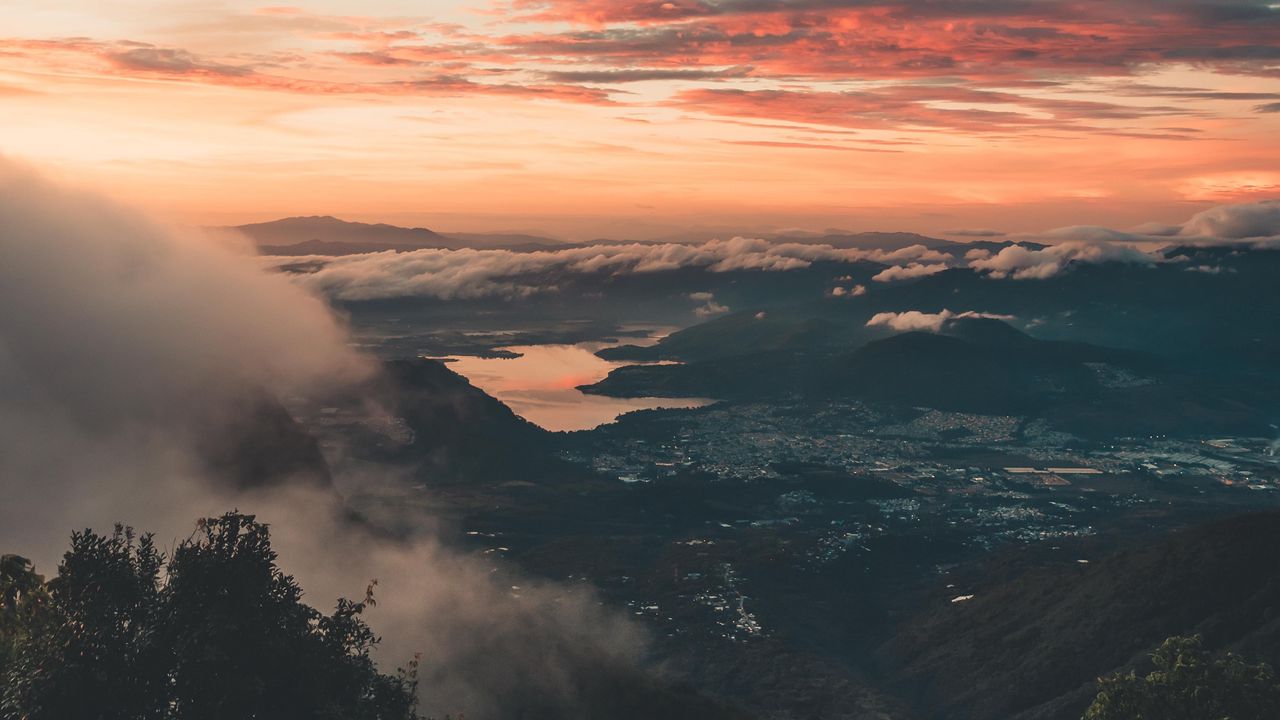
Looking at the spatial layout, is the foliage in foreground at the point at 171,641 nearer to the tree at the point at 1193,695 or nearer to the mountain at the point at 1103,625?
the tree at the point at 1193,695

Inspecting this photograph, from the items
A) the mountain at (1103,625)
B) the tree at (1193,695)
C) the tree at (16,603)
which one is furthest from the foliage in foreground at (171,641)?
the mountain at (1103,625)

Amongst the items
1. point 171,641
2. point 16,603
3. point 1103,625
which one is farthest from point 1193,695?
point 1103,625

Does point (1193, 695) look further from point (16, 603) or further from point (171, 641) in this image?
point (16, 603)

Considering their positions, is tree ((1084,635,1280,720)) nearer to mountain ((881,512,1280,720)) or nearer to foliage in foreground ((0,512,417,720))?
foliage in foreground ((0,512,417,720))

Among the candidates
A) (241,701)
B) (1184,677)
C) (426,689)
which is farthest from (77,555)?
(426,689)

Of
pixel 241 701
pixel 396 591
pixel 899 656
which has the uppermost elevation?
pixel 241 701

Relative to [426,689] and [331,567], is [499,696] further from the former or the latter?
[331,567]
